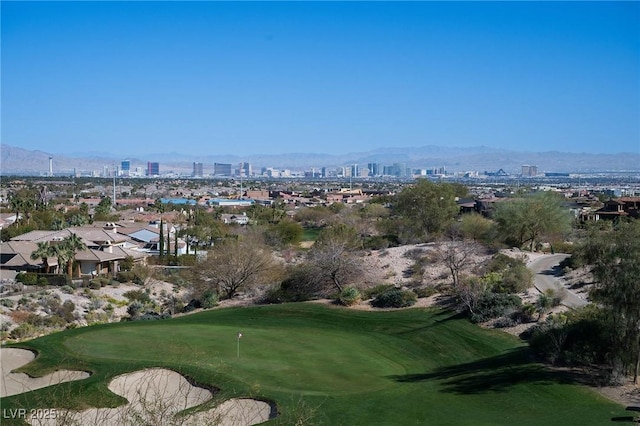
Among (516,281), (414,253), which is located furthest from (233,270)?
(516,281)

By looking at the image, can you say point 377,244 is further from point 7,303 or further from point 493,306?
point 7,303

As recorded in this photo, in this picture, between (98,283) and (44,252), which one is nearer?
(98,283)

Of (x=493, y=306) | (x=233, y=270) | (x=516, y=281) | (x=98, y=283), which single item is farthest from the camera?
(x=98, y=283)

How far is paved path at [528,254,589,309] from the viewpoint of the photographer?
34188 mm

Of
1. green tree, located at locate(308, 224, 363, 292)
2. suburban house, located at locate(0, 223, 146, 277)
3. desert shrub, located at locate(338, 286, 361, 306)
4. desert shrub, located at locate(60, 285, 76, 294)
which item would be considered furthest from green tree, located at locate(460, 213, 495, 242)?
desert shrub, located at locate(60, 285, 76, 294)

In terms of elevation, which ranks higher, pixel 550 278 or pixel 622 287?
pixel 622 287

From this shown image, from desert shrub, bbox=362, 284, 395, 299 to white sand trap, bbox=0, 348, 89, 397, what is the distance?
19.9 meters

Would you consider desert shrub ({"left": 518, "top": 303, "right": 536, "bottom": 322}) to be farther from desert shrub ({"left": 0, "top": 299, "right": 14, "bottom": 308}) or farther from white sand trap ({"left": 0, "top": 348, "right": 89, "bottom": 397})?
desert shrub ({"left": 0, "top": 299, "right": 14, "bottom": 308})

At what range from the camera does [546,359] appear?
2644cm

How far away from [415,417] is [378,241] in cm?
4223

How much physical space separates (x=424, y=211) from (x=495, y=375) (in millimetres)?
40862

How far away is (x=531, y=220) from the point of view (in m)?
55.4

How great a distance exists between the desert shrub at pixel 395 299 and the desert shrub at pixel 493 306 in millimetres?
5246

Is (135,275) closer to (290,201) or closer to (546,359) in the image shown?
(546,359)
